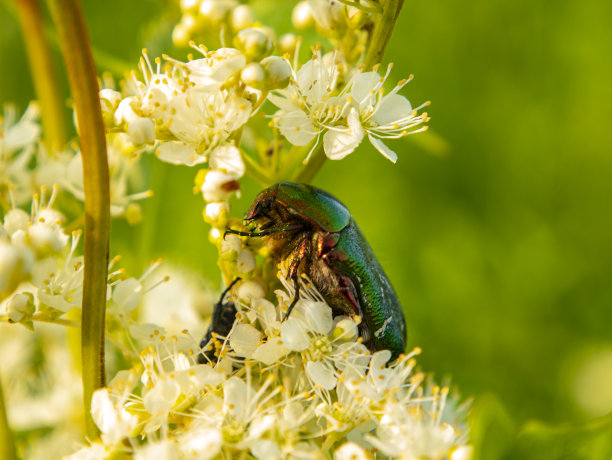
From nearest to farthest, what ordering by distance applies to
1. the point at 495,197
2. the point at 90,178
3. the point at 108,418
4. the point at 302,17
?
the point at 90,178 → the point at 108,418 → the point at 302,17 → the point at 495,197

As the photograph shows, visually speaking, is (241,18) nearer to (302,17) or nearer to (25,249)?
(302,17)

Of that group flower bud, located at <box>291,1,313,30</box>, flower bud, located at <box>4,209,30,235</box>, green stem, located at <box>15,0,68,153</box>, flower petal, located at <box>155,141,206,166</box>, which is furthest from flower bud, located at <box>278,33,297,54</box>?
flower bud, located at <box>4,209,30,235</box>

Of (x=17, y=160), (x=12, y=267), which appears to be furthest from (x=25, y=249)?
(x=17, y=160)

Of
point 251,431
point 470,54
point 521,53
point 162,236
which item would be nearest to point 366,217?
point 162,236

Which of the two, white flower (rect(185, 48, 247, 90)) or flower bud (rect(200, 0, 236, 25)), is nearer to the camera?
white flower (rect(185, 48, 247, 90))

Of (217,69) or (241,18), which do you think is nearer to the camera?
(217,69)

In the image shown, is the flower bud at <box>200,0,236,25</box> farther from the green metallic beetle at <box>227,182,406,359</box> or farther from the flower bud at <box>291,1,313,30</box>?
the green metallic beetle at <box>227,182,406,359</box>


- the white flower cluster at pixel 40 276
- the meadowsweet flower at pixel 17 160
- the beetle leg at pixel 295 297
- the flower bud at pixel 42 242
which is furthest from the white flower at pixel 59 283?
the beetle leg at pixel 295 297

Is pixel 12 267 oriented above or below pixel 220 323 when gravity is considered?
below
